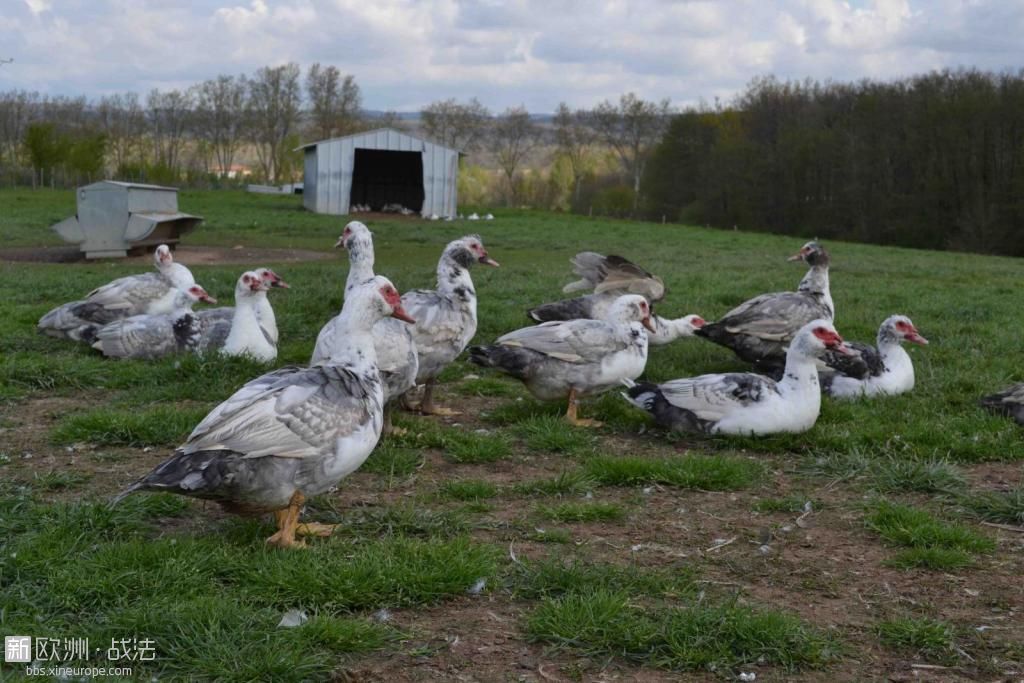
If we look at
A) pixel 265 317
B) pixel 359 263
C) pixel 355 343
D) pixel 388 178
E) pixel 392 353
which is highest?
pixel 388 178

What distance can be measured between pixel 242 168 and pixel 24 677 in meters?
78.8

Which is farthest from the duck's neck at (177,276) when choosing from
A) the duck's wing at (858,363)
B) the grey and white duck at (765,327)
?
the duck's wing at (858,363)

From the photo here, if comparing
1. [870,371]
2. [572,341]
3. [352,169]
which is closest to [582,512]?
[572,341]

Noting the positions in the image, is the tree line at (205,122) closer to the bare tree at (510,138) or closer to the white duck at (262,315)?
the bare tree at (510,138)

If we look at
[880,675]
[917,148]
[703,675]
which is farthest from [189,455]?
[917,148]

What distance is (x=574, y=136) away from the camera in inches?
2692

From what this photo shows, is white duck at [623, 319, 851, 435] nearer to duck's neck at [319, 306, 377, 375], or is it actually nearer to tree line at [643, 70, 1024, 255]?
duck's neck at [319, 306, 377, 375]

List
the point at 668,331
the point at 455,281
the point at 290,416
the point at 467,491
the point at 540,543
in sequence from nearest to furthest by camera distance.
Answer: the point at 290,416 < the point at 540,543 < the point at 467,491 < the point at 455,281 < the point at 668,331

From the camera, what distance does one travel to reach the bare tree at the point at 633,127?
6600cm

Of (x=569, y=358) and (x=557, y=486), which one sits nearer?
(x=557, y=486)

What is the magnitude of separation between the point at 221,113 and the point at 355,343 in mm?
68609

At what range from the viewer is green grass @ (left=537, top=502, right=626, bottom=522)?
5359mm

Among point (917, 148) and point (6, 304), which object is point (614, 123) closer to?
point (917, 148)

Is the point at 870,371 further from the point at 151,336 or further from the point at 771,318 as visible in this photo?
the point at 151,336
